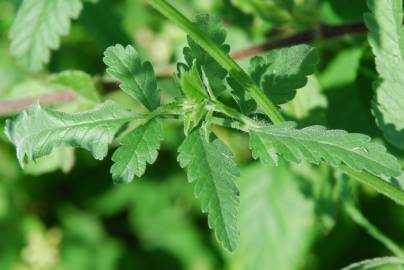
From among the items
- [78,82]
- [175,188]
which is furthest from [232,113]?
[175,188]

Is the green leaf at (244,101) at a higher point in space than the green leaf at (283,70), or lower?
higher

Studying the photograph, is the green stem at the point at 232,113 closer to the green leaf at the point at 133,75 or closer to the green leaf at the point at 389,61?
the green leaf at the point at 133,75

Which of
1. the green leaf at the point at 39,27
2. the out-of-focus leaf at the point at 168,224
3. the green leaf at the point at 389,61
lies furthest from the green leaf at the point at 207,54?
the out-of-focus leaf at the point at 168,224

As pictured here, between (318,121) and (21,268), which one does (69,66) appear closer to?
(21,268)

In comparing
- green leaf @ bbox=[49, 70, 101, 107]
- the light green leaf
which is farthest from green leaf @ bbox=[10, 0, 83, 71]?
the light green leaf

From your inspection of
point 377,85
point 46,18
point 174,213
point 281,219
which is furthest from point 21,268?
point 377,85
